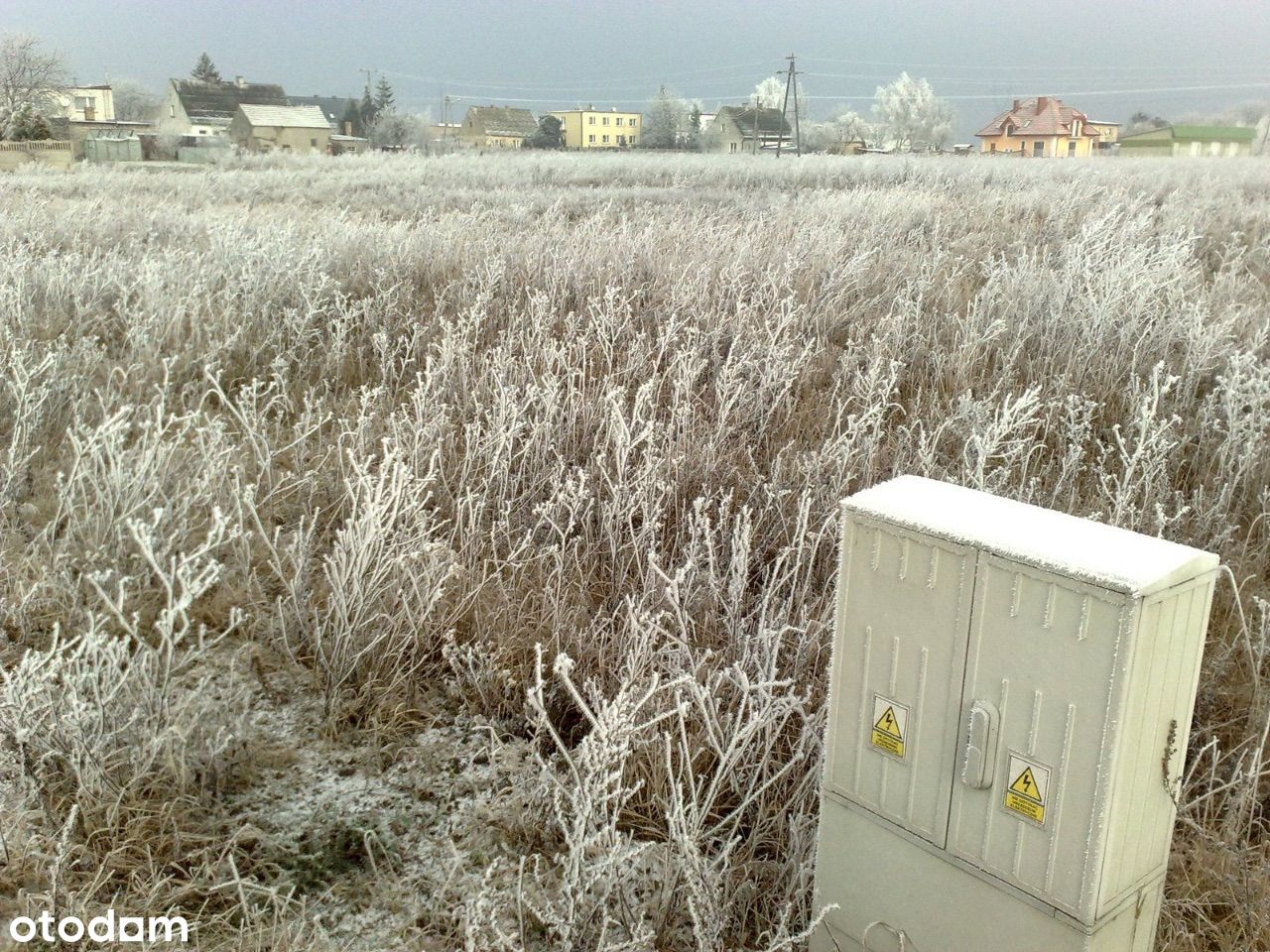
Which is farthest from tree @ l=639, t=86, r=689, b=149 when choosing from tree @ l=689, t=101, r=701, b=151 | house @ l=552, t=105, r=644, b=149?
house @ l=552, t=105, r=644, b=149

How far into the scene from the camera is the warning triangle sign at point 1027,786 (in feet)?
5.03

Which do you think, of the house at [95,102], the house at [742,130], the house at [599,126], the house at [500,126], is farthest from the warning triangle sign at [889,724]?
the house at [599,126]

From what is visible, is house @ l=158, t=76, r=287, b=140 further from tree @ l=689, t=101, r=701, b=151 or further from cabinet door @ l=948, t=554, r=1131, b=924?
cabinet door @ l=948, t=554, r=1131, b=924

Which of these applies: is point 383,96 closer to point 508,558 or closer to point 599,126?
point 599,126

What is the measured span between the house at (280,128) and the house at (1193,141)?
41786 mm

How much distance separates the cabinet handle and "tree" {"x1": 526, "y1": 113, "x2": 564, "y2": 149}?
69173 mm

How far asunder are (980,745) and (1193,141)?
6050 cm

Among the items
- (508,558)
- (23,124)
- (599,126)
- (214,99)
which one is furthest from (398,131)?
(508,558)

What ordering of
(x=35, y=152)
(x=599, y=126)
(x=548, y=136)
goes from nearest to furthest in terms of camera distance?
1. (x=35, y=152)
2. (x=548, y=136)
3. (x=599, y=126)

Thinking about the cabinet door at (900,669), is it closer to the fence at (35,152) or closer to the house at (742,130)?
the fence at (35,152)

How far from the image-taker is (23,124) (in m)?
38.1

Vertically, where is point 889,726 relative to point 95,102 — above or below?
below

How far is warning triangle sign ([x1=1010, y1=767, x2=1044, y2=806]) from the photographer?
5.03ft

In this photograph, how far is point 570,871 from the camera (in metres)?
1.80
